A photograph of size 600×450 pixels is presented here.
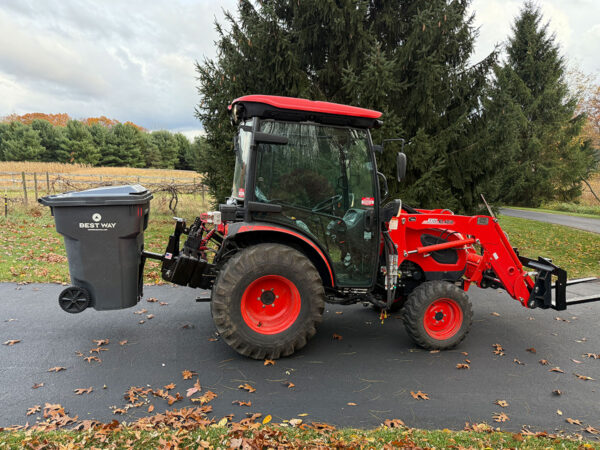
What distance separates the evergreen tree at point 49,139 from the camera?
44094 mm

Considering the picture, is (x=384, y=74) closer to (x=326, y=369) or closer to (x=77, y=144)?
(x=326, y=369)

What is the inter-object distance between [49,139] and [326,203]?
4967 cm

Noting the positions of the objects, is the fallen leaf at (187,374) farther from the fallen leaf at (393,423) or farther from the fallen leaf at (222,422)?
the fallen leaf at (393,423)

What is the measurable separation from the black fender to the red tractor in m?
0.01

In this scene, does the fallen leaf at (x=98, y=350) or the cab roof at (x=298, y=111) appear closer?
the cab roof at (x=298, y=111)

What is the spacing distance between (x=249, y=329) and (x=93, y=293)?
1556mm

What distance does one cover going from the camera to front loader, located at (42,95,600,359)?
376 cm

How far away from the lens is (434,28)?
7.37 meters

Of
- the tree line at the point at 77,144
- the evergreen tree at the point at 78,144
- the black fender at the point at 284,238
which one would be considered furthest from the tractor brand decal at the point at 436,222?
the evergreen tree at the point at 78,144

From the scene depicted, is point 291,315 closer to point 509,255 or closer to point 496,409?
point 496,409

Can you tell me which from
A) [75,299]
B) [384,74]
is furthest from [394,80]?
[75,299]

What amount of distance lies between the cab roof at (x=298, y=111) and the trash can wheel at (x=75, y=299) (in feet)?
7.47

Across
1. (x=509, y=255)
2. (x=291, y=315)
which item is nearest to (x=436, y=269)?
(x=509, y=255)

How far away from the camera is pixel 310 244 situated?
3.89 metres
